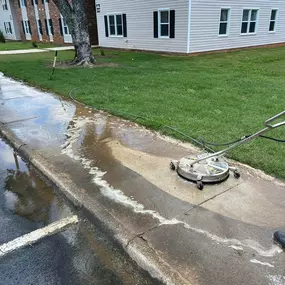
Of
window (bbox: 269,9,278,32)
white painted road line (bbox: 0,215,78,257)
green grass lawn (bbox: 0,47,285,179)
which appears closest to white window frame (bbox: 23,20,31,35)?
green grass lawn (bbox: 0,47,285,179)

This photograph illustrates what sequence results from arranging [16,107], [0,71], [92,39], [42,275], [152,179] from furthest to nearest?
1. [92,39]
2. [0,71]
3. [16,107]
4. [152,179]
5. [42,275]

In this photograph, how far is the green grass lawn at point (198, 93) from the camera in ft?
15.5

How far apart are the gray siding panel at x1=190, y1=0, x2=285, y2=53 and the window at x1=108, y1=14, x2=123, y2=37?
591 centimetres

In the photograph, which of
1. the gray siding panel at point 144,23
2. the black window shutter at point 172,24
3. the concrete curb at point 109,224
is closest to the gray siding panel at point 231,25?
the gray siding panel at point 144,23

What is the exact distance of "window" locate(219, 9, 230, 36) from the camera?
1575 centimetres

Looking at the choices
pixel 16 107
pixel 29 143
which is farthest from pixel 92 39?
pixel 29 143

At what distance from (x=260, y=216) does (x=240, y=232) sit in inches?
13.6

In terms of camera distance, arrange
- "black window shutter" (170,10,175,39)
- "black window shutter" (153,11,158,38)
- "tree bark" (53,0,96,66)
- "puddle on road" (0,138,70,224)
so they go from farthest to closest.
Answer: "black window shutter" (153,11,158,38), "black window shutter" (170,10,175,39), "tree bark" (53,0,96,66), "puddle on road" (0,138,70,224)

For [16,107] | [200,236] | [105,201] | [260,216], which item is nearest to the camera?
[200,236]

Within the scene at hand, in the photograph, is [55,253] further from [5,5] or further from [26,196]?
[5,5]

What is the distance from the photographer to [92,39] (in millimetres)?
22750

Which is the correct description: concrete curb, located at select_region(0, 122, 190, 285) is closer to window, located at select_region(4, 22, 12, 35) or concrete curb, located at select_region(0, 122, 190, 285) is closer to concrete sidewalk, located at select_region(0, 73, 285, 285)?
concrete sidewalk, located at select_region(0, 73, 285, 285)

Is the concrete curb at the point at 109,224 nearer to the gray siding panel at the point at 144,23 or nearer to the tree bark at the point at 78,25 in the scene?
the tree bark at the point at 78,25

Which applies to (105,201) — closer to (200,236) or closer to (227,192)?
(200,236)
